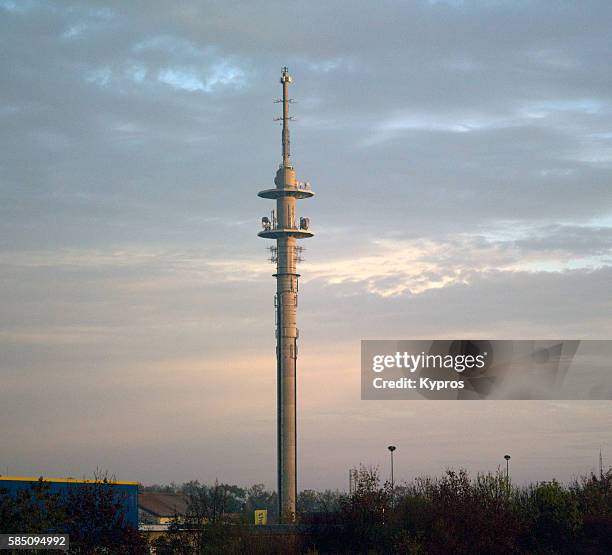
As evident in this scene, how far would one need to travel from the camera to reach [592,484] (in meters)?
67.4

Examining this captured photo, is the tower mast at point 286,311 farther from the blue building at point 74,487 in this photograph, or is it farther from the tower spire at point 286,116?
the blue building at point 74,487

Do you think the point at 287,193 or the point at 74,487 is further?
the point at 287,193

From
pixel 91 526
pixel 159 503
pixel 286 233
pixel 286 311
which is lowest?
pixel 159 503

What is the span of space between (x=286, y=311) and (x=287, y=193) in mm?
14751

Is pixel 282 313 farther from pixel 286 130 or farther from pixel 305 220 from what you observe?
pixel 286 130

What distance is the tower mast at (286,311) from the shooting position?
366ft

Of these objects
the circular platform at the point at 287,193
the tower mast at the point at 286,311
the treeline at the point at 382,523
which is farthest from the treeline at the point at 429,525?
the circular platform at the point at 287,193

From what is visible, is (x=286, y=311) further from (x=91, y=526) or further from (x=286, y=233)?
(x=91, y=526)

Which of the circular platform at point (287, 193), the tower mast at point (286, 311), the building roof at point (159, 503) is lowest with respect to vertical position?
the building roof at point (159, 503)

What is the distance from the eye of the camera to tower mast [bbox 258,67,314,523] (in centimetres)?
11162

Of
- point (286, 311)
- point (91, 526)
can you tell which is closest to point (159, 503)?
point (286, 311)

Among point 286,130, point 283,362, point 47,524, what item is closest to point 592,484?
point 47,524

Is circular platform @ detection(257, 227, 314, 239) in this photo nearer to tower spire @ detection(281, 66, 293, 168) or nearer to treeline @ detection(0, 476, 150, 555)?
tower spire @ detection(281, 66, 293, 168)

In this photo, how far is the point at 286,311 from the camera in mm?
113812
